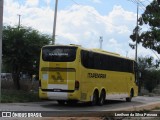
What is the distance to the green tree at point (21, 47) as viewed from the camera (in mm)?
33656

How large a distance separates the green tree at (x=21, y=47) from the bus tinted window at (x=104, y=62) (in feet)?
21.3

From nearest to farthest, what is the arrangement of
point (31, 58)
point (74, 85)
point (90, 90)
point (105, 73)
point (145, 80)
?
point (74, 85) < point (90, 90) < point (105, 73) < point (31, 58) < point (145, 80)

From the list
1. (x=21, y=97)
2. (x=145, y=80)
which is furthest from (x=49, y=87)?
(x=145, y=80)

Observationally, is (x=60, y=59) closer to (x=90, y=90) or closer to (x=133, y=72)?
(x=90, y=90)

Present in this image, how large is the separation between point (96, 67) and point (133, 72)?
348 inches

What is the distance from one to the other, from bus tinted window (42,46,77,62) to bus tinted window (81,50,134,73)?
68cm

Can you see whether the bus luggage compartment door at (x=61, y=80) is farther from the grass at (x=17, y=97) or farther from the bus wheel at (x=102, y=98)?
the bus wheel at (x=102, y=98)

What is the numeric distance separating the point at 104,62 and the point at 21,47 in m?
8.05

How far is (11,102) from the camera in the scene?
2705 centimetres

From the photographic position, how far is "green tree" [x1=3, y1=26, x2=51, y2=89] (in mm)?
33656

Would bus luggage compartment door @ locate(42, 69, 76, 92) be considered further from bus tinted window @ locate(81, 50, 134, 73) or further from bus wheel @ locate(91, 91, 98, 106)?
bus wheel @ locate(91, 91, 98, 106)

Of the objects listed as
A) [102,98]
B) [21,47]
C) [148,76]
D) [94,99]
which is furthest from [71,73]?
[148,76]

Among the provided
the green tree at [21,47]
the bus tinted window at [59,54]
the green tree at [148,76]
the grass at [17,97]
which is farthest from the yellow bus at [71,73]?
the green tree at [148,76]

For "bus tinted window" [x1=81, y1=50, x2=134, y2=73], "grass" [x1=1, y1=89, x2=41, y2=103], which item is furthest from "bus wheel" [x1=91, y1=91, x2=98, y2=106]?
"grass" [x1=1, y1=89, x2=41, y2=103]
